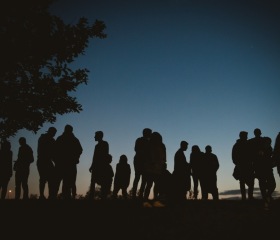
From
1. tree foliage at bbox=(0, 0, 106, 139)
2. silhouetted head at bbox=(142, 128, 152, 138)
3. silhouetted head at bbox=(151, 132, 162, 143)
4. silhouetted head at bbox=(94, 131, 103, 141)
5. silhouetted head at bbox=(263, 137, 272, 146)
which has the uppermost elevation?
tree foliage at bbox=(0, 0, 106, 139)

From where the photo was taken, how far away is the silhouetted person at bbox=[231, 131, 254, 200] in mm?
10086

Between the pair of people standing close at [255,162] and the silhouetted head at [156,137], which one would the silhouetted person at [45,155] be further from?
the pair of people standing close at [255,162]

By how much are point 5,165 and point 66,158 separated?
280cm

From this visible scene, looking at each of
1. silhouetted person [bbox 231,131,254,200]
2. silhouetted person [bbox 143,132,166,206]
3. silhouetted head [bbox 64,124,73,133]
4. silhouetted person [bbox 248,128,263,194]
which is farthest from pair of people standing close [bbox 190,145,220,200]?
silhouetted head [bbox 64,124,73,133]

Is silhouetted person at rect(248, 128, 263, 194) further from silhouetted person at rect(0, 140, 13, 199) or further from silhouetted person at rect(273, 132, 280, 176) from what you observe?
silhouetted person at rect(0, 140, 13, 199)

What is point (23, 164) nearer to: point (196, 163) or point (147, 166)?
point (147, 166)

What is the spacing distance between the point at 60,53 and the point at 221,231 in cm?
884

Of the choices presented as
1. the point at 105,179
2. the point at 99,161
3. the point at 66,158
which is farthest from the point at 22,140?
the point at 105,179

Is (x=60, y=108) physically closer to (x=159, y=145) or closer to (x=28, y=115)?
(x=28, y=115)

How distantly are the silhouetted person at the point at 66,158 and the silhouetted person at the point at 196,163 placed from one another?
4.95 m

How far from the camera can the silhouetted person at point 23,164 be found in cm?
1040

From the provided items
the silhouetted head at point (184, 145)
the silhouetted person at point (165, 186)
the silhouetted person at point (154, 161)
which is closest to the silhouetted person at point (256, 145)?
the silhouetted head at point (184, 145)

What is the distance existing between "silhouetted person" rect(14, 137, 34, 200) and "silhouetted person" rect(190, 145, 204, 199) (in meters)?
5.82

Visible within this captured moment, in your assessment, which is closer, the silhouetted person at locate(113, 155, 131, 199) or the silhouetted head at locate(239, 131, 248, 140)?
the silhouetted head at locate(239, 131, 248, 140)
